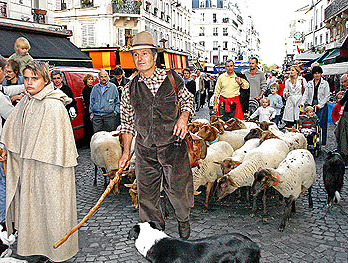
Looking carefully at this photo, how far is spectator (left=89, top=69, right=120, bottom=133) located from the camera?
8.55 meters

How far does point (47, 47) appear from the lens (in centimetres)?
1642

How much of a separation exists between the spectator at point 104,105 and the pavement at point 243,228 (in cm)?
234

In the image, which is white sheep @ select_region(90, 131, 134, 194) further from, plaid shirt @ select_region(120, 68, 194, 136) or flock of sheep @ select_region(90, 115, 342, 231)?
plaid shirt @ select_region(120, 68, 194, 136)

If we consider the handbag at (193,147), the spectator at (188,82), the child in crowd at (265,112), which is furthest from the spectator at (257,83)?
the spectator at (188,82)

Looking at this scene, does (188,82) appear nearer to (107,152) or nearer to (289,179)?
(107,152)

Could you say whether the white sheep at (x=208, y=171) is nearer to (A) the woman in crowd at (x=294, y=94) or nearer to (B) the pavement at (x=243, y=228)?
(B) the pavement at (x=243, y=228)

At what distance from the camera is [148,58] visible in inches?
155

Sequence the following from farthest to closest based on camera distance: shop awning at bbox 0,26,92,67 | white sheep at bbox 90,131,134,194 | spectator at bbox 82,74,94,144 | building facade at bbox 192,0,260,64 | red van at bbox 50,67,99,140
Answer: building facade at bbox 192,0,260,64 < shop awning at bbox 0,26,92,67 < spectator at bbox 82,74,94,144 < red van at bbox 50,67,99,140 < white sheep at bbox 90,131,134,194

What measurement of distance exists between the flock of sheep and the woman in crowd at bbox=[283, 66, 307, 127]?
2.49 metres

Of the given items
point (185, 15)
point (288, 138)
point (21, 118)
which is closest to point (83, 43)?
point (185, 15)

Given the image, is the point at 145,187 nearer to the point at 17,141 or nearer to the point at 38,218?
the point at 38,218

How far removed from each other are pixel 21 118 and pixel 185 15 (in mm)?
45756

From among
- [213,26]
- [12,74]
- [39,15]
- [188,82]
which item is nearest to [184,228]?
[12,74]

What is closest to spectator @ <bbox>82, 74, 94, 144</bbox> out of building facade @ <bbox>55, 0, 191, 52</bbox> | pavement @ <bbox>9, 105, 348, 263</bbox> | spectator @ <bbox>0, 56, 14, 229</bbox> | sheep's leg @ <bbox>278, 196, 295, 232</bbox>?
pavement @ <bbox>9, 105, 348, 263</bbox>
